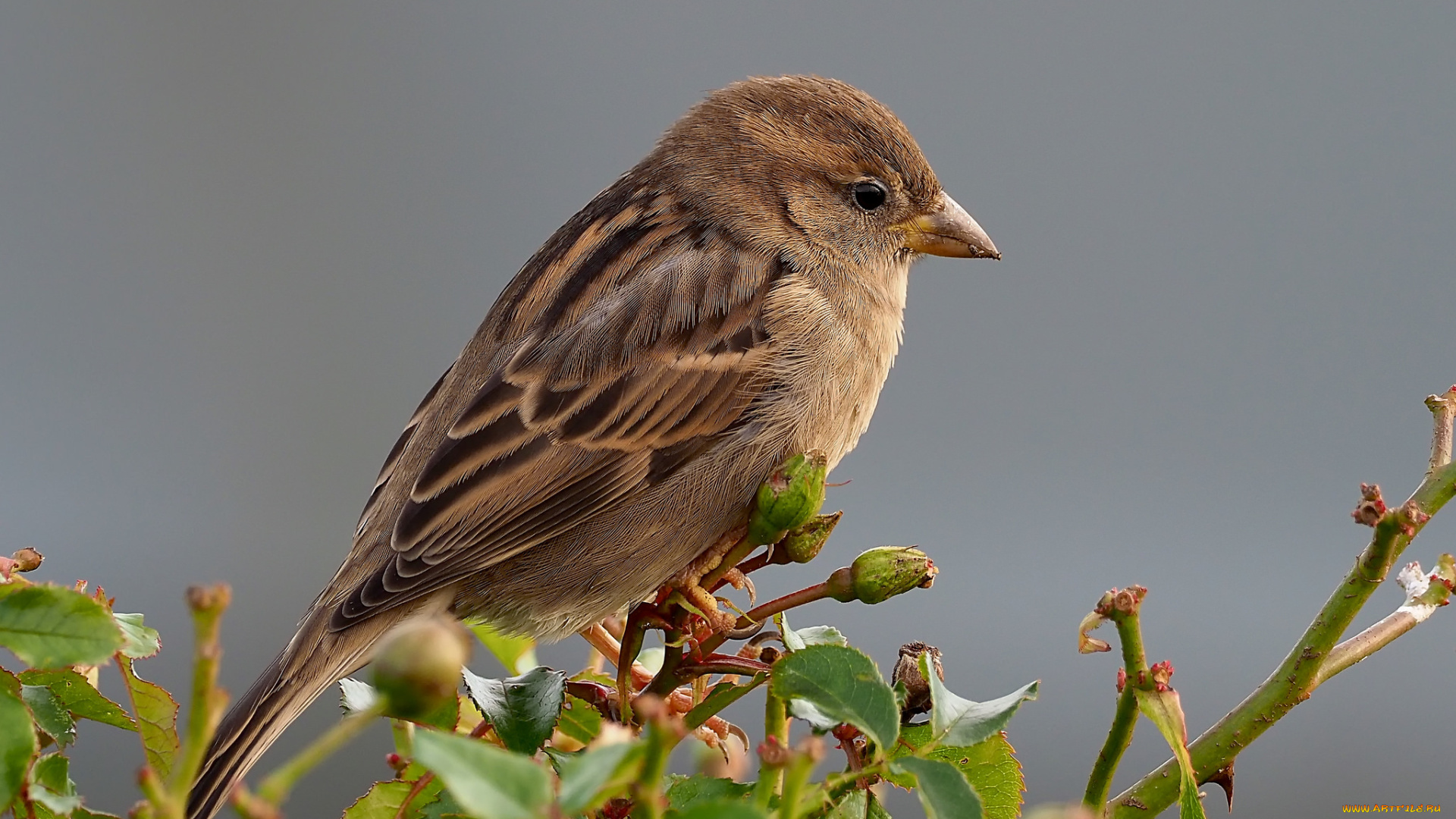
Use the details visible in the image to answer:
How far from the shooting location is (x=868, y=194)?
7.59 feet

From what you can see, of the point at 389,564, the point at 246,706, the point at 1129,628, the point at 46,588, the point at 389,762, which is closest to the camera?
the point at 46,588

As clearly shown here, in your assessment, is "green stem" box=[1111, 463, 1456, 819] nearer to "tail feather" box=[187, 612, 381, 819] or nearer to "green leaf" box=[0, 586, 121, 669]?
"green leaf" box=[0, 586, 121, 669]

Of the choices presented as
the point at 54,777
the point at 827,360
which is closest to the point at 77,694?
the point at 54,777

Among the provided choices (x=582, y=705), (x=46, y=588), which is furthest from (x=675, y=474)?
(x=46, y=588)

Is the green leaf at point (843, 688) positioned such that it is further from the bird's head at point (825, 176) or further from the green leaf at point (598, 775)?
the bird's head at point (825, 176)

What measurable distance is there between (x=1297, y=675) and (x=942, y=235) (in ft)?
5.09

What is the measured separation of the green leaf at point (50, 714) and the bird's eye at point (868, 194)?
5.41 feet

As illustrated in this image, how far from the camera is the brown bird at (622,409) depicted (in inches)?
71.8

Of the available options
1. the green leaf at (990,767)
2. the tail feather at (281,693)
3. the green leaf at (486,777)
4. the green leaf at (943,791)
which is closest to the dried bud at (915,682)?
the green leaf at (990,767)

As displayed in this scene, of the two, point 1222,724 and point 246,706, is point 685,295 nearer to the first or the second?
point 246,706

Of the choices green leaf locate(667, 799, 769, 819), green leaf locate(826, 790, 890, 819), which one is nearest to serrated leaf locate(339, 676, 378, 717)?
green leaf locate(826, 790, 890, 819)

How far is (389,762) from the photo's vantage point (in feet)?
3.67

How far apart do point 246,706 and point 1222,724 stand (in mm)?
1232

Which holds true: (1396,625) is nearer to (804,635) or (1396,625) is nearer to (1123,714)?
(1123,714)
